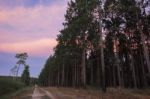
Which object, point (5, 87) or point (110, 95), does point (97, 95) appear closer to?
point (110, 95)

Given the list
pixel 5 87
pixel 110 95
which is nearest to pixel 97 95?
pixel 110 95

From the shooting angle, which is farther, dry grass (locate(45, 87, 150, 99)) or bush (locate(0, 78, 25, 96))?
bush (locate(0, 78, 25, 96))

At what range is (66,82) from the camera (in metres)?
88.2

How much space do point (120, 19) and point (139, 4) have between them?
29.5ft

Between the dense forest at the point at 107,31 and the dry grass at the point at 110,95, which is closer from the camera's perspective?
the dry grass at the point at 110,95

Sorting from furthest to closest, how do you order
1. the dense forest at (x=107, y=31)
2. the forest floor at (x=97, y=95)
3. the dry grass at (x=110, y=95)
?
the dense forest at (x=107, y=31), the forest floor at (x=97, y=95), the dry grass at (x=110, y=95)

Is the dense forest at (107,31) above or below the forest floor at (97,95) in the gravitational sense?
above

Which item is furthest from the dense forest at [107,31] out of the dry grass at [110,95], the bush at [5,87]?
the bush at [5,87]

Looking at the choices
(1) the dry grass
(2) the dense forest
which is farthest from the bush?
(2) the dense forest

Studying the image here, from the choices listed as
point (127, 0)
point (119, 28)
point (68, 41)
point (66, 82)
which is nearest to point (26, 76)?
point (66, 82)

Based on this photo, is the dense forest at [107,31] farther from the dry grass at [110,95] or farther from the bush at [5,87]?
the bush at [5,87]

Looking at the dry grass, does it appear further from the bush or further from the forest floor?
the bush

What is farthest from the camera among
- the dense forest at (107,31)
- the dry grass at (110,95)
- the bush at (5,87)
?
the bush at (5,87)

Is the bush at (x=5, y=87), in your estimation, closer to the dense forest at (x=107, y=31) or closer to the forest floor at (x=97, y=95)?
the forest floor at (x=97, y=95)
